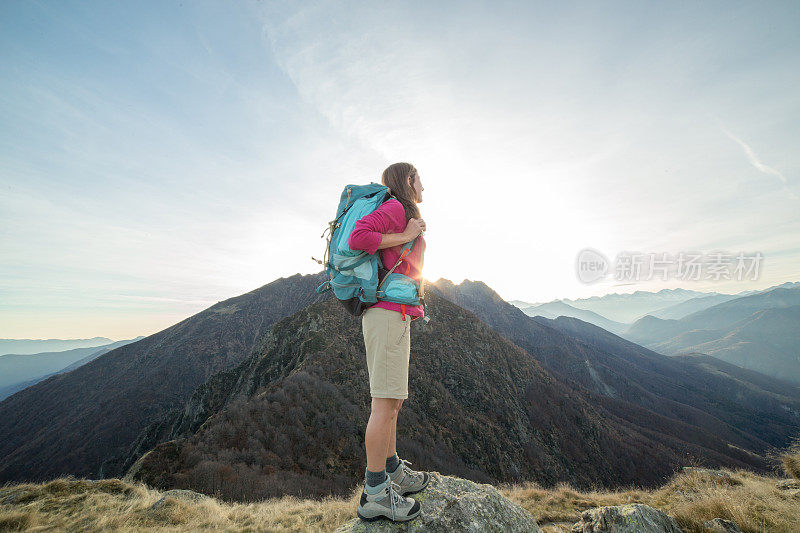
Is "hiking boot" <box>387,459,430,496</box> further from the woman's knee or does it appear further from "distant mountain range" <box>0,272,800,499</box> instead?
"distant mountain range" <box>0,272,800,499</box>

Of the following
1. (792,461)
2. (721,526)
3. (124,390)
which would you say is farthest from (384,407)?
(124,390)

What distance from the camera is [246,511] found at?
6664 millimetres

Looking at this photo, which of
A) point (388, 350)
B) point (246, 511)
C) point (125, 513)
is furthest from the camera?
point (246, 511)

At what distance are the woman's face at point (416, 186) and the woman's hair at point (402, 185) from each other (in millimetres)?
59

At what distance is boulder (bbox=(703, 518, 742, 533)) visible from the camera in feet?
12.7

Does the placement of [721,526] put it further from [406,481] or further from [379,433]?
[379,433]

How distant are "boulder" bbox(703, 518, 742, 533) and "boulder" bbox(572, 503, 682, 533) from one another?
37cm

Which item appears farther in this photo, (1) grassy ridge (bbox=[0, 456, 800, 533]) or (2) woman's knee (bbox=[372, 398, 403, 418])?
(1) grassy ridge (bbox=[0, 456, 800, 533])

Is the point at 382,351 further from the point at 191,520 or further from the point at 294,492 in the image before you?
the point at 294,492

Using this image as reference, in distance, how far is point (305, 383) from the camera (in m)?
24.3

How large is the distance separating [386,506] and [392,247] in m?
2.60

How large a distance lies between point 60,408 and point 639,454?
143858mm

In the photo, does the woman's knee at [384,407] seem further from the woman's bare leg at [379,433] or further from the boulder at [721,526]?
the boulder at [721,526]

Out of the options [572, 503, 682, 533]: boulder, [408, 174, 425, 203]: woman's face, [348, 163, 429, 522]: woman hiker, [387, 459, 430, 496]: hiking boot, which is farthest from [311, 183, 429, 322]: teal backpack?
[572, 503, 682, 533]: boulder
